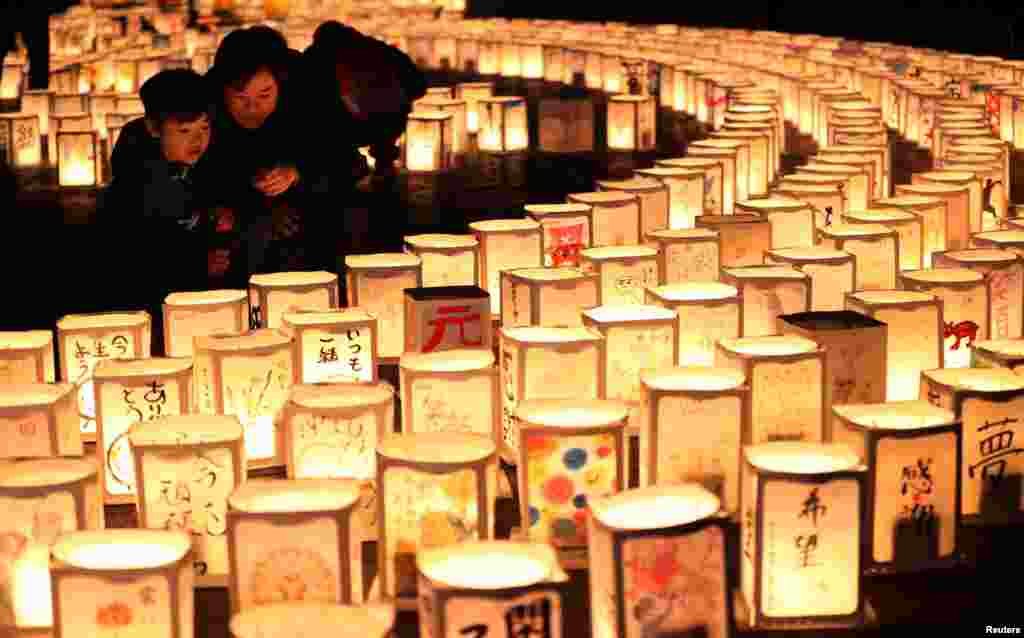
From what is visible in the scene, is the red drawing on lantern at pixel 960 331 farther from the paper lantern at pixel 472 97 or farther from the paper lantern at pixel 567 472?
the paper lantern at pixel 472 97

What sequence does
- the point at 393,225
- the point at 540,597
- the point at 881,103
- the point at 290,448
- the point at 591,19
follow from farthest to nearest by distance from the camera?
the point at 591,19
the point at 881,103
the point at 393,225
the point at 290,448
the point at 540,597

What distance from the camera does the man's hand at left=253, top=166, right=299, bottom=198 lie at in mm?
5168

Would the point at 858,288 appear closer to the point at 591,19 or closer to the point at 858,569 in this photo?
the point at 858,569

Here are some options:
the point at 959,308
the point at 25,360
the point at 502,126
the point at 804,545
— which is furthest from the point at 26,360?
the point at 502,126

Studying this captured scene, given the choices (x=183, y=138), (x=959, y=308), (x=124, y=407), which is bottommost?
(x=124, y=407)

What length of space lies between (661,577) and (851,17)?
38.0 ft

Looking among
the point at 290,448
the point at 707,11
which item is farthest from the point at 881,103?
the point at 707,11

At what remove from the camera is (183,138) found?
4.81 meters

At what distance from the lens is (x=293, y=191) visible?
17.5ft

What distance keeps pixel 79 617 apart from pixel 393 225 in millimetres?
3884

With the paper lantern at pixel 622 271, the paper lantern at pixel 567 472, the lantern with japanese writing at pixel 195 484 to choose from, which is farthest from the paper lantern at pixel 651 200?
the lantern with japanese writing at pixel 195 484

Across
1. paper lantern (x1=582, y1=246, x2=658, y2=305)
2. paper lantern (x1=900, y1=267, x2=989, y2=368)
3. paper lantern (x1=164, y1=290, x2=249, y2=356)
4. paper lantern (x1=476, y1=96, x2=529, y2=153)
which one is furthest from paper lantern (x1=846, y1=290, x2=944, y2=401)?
paper lantern (x1=476, y1=96, x2=529, y2=153)

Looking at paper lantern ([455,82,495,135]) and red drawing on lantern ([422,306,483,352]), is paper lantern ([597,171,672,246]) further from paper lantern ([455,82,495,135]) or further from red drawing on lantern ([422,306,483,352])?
paper lantern ([455,82,495,135])

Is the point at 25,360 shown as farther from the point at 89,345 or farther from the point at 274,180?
the point at 274,180
